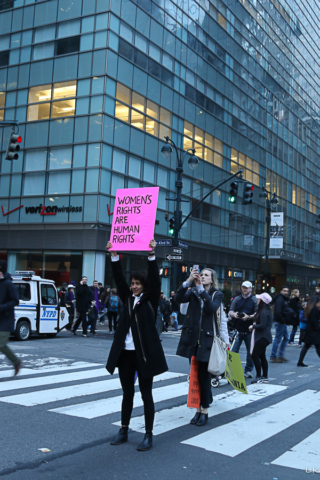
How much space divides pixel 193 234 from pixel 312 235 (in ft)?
93.3

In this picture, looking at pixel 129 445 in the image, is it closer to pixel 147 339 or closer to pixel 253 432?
pixel 147 339

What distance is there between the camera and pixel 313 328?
34.2 ft

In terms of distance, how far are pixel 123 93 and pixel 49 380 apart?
21783 millimetres

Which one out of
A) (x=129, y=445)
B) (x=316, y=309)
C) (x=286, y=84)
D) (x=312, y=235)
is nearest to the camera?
(x=129, y=445)

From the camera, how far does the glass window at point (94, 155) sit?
25938 mm

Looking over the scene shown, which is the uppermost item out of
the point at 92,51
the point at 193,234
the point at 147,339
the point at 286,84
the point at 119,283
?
the point at 286,84

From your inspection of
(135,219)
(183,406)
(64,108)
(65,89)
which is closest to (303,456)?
(183,406)

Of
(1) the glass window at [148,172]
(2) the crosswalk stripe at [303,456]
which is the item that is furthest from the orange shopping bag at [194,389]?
(1) the glass window at [148,172]

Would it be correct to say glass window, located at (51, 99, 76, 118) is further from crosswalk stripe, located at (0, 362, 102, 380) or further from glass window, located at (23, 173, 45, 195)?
crosswalk stripe, located at (0, 362, 102, 380)

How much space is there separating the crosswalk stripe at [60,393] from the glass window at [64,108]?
69.4 feet

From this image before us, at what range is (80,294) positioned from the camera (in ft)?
54.7

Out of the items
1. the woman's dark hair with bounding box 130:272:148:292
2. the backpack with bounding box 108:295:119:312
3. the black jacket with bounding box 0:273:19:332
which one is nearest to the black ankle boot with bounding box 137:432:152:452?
the woman's dark hair with bounding box 130:272:148:292

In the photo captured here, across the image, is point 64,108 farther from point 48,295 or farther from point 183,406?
point 183,406

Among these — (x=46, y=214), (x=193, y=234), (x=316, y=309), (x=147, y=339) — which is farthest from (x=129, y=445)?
(x=193, y=234)
